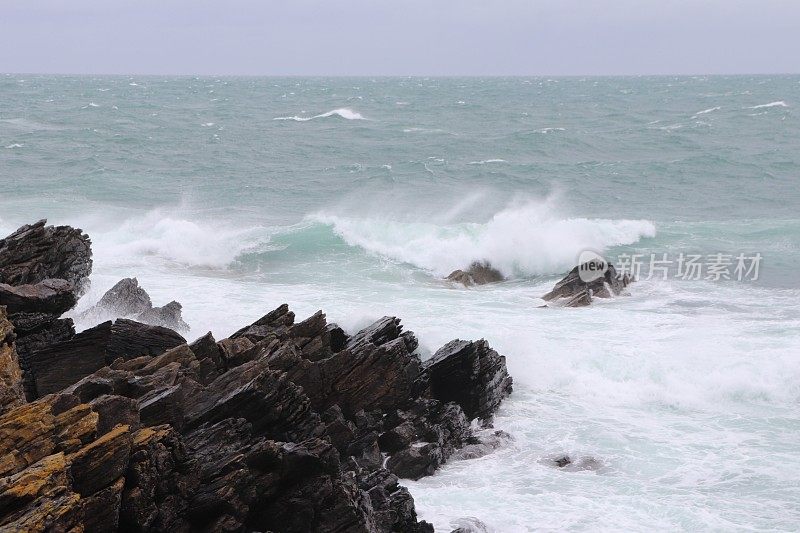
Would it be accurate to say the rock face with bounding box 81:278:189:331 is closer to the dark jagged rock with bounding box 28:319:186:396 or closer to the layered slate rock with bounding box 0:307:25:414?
the dark jagged rock with bounding box 28:319:186:396

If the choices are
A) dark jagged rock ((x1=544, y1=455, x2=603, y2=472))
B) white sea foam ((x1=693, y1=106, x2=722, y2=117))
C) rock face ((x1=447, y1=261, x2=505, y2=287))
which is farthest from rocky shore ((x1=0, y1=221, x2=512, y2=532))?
white sea foam ((x1=693, y1=106, x2=722, y2=117))

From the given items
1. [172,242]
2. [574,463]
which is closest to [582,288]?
[574,463]

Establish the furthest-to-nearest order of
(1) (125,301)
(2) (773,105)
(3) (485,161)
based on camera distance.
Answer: (2) (773,105)
(3) (485,161)
(1) (125,301)

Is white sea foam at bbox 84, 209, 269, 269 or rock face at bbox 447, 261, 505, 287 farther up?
white sea foam at bbox 84, 209, 269, 269

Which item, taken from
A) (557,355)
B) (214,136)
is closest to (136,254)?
(557,355)

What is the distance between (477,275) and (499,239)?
350 cm

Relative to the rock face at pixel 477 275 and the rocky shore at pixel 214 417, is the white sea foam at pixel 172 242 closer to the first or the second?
the rock face at pixel 477 275

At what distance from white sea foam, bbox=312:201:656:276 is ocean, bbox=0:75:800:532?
0.41 ft

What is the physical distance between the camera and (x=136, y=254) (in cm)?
2912

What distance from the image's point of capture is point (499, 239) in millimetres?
30844

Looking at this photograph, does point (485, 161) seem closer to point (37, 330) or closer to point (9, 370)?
point (37, 330)

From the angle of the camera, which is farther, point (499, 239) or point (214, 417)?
point (499, 239)

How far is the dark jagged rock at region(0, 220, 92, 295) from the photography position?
15.2 m

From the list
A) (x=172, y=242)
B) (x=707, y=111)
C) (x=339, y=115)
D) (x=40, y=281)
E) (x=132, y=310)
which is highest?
(x=707, y=111)
